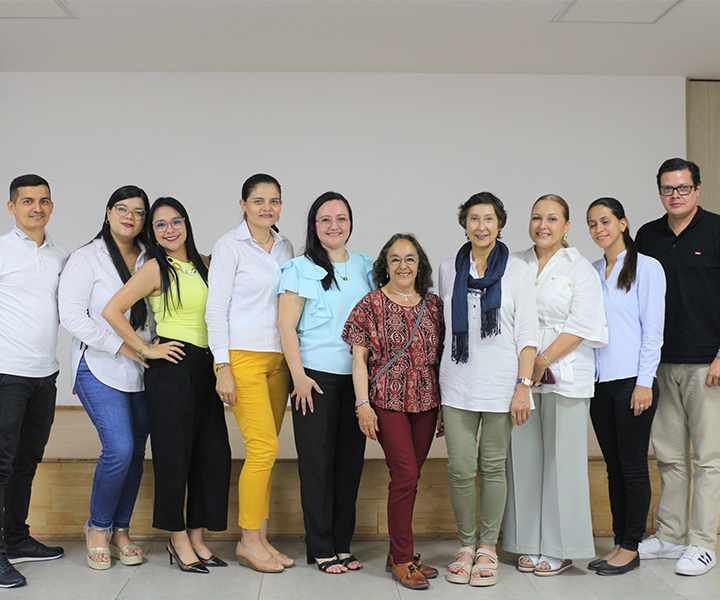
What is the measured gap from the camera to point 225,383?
2.50 meters

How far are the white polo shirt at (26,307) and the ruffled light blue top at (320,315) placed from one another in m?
0.99

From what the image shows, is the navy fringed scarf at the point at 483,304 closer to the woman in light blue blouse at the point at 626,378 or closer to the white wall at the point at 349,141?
the woman in light blue blouse at the point at 626,378

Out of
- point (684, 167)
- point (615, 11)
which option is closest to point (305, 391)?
point (684, 167)

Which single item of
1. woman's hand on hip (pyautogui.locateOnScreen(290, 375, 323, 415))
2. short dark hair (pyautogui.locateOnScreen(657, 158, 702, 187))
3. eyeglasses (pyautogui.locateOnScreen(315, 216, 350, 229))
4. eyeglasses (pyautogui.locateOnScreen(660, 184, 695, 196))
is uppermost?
short dark hair (pyautogui.locateOnScreen(657, 158, 702, 187))

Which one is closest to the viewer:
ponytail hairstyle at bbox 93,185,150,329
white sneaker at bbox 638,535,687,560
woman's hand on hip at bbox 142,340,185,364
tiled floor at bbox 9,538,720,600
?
tiled floor at bbox 9,538,720,600

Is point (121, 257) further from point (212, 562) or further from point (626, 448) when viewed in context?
point (626, 448)

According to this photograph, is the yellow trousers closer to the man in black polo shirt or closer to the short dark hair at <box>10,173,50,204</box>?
the short dark hair at <box>10,173,50,204</box>

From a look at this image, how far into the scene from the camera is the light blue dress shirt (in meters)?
2.56

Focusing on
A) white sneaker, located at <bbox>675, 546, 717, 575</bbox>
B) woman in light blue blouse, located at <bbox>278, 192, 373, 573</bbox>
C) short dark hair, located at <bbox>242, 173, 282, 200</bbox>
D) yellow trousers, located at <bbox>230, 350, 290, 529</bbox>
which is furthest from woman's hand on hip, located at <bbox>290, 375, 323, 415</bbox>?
white sneaker, located at <bbox>675, 546, 717, 575</bbox>

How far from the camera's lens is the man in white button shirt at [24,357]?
8.17 ft

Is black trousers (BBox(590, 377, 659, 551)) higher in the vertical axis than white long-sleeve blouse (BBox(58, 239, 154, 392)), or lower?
lower

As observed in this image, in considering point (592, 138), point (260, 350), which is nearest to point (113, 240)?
point (260, 350)

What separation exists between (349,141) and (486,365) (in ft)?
10.4

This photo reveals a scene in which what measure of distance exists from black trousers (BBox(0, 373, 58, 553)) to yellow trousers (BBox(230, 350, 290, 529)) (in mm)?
824
